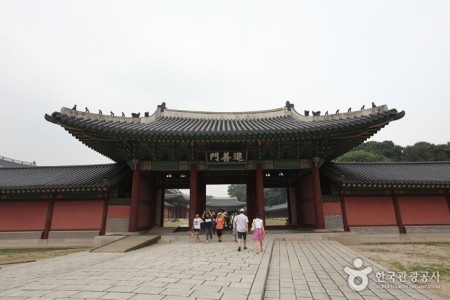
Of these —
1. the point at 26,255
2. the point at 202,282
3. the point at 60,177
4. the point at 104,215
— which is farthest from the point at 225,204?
the point at 202,282

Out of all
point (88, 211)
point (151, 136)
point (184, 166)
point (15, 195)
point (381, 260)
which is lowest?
point (381, 260)

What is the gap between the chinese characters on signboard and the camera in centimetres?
1552

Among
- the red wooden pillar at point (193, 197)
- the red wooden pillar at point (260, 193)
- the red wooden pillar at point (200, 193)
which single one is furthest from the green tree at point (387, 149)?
the red wooden pillar at point (193, 197)

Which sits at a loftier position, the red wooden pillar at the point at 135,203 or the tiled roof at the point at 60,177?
Answer: the tiled roof at the point at 60,177

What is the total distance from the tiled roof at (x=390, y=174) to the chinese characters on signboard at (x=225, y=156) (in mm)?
5945

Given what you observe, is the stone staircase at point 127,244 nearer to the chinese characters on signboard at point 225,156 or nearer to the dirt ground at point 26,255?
the dirt ground at point 26,255

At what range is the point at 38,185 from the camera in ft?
52.8

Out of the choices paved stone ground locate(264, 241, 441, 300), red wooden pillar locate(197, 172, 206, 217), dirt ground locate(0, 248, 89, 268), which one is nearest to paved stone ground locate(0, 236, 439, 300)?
paved stone ground locate(264, 241, 441, 300)

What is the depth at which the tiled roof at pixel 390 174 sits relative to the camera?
15694mm

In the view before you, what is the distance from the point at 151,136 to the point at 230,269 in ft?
30.0

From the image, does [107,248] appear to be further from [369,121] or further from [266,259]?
[369,121]

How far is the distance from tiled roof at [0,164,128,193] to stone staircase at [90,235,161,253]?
4158 millimetres

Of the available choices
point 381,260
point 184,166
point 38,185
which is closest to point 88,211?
point 38,185

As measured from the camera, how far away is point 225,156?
15523 millimetres
